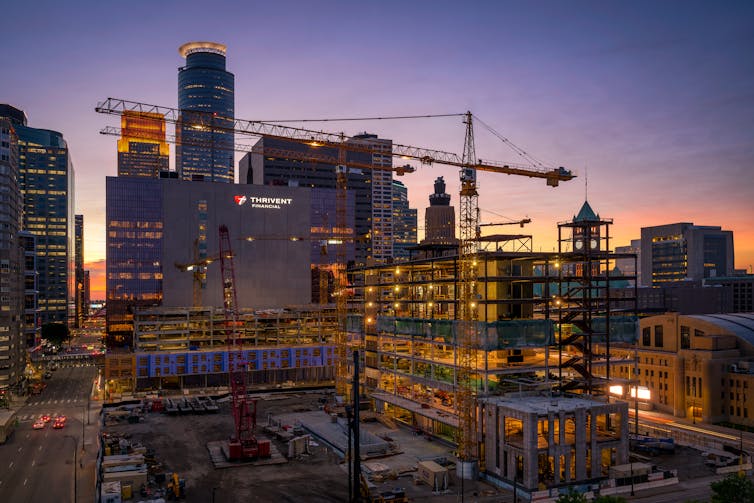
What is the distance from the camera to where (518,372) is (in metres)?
88.3

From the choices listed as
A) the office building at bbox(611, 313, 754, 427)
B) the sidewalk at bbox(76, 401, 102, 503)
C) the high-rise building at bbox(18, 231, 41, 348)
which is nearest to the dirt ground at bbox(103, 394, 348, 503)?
the sidewalk at bbox(76, 401, 102, 503)

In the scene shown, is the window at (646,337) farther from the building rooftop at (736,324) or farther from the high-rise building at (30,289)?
the high-rise building at (30,289)

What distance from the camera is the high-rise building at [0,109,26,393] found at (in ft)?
466

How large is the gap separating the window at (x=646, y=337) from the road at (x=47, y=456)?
9874 centimetres

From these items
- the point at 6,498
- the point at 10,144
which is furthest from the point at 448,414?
the point at 10,144

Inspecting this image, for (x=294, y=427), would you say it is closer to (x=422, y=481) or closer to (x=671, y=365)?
(x=422, y=481)

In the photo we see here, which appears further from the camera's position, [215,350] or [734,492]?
[215,350]

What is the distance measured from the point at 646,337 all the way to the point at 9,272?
14071cm

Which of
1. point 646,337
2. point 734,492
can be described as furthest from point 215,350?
point 734,492

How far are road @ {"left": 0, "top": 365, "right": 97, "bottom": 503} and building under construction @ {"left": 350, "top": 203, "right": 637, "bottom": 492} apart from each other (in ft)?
159

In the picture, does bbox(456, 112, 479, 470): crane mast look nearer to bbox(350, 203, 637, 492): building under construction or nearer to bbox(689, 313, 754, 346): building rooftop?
bbox(350, 203, 637, 492): building under construction

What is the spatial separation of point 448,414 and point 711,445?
3785 centimetres

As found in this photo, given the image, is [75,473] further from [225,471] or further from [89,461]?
[225,471]

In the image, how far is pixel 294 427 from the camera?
105 m
